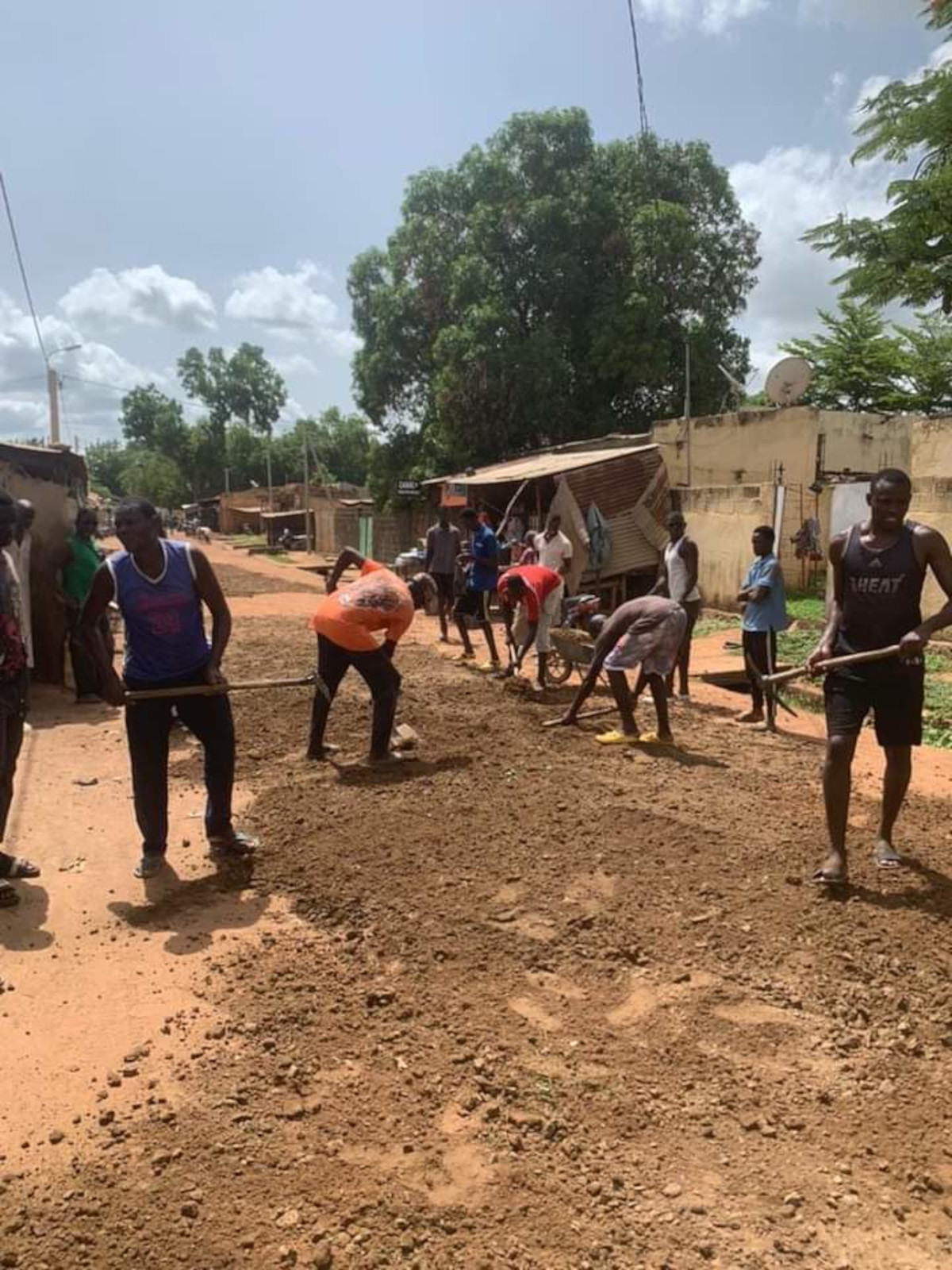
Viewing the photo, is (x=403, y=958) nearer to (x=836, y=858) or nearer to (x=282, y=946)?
(x=282, y=946)

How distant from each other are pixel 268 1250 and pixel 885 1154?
5.17 ft

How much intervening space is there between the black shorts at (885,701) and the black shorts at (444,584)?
8.05 meters

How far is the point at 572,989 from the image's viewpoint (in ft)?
10.5

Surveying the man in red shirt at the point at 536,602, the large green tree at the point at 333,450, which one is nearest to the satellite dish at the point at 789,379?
the man in red shirt at the point at 536,602

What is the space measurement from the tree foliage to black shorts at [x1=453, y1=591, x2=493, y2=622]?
14.5 meters

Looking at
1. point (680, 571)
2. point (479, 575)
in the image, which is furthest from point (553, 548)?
point (680, 571)

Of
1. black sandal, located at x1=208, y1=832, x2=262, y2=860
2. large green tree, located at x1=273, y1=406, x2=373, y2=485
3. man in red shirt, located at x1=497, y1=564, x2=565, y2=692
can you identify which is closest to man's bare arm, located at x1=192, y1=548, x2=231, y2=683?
black sandal, located at x1=208, y1=832, x2=262, y2=860

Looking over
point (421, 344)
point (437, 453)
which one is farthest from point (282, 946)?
point (421, 344)

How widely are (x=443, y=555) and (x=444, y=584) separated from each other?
0.50 meters

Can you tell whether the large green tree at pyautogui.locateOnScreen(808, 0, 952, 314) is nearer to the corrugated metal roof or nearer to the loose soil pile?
the corrugated metal roof

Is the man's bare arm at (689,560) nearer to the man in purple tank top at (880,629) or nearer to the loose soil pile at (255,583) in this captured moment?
the man in purple tank top at (880,629)

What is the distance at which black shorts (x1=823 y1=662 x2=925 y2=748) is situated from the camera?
3840mm

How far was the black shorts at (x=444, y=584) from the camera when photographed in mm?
11719

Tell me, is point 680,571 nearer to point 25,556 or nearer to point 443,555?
point 443,555
